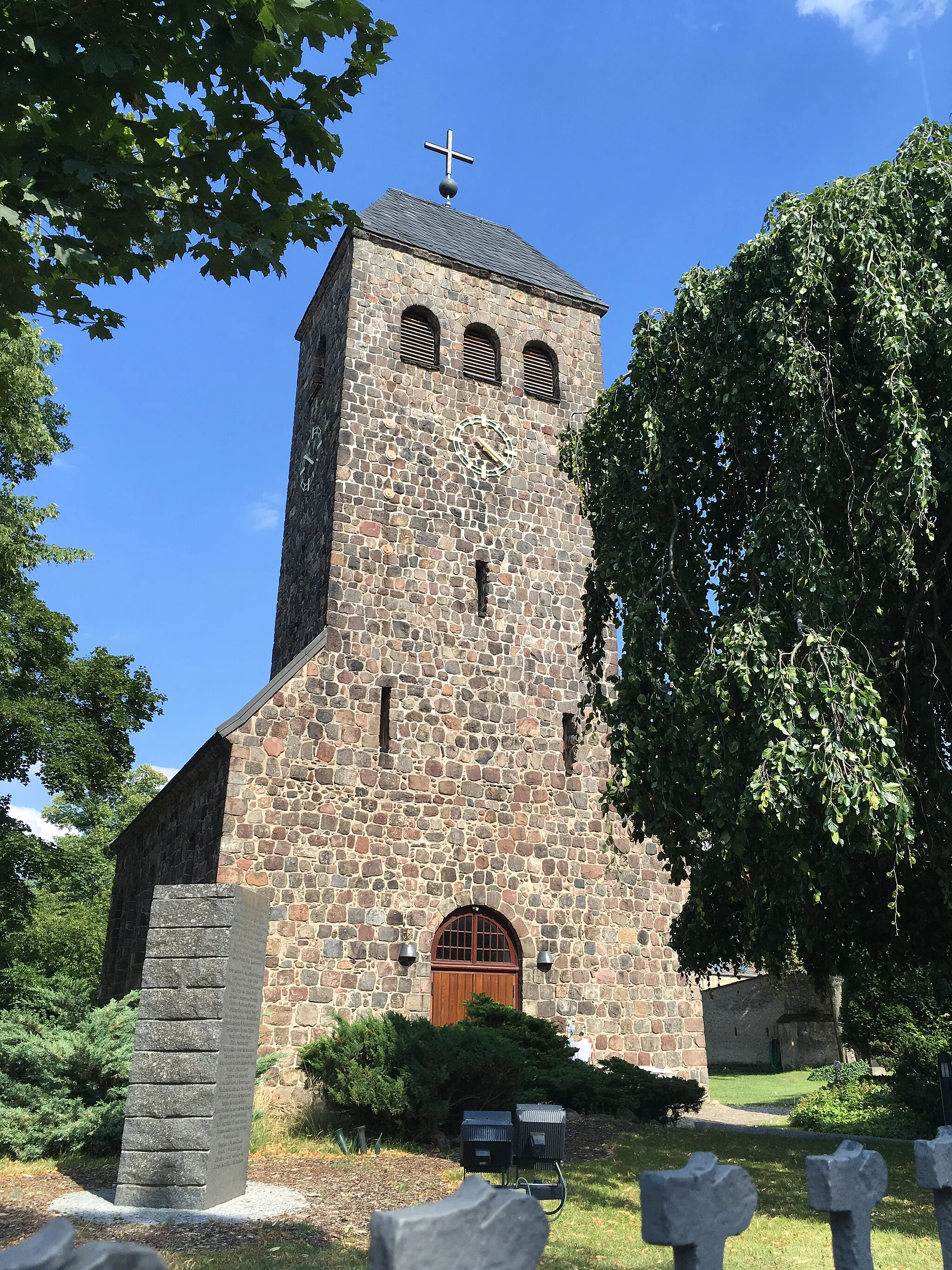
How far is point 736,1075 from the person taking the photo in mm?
29781

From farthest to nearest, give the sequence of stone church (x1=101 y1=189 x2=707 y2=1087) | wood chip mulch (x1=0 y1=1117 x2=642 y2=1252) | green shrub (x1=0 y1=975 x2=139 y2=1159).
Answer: stone church (x1=101 y1=189 x2=707 y2=1087) < green shrub (x1=0 y1=975 x2=139 y2=1159) < wood chip mulch (x1=0 y1=1117 x2=642 y2=1252)

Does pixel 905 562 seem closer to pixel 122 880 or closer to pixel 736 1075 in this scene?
pixel 122 880

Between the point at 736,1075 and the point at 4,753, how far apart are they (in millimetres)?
23563

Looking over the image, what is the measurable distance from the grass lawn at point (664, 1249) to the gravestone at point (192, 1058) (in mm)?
1028

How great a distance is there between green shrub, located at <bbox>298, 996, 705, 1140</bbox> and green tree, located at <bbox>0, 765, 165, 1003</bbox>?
35.8 feet

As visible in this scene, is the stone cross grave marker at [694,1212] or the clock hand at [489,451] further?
the clock hand at [489,451]

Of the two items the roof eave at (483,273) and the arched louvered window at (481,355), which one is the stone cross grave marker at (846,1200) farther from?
the roof eave at (483,273)

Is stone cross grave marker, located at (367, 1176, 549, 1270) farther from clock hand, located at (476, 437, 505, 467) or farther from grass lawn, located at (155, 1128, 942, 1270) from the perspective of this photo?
clock hand, located at (476, 437, 505, 467)

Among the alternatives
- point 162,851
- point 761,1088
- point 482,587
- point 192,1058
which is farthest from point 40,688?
point 761,1088

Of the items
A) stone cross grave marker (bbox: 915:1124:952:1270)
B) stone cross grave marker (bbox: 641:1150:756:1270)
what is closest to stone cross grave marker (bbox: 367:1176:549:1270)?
stone cross grave marker (bbox: 641:1150:756:1270)

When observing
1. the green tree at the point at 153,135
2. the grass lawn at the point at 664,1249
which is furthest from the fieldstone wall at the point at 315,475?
the green tree at the point at 153,135

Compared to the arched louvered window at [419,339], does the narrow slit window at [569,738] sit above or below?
below

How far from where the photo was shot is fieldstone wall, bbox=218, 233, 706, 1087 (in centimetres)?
1395

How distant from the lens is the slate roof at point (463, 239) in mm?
19000
